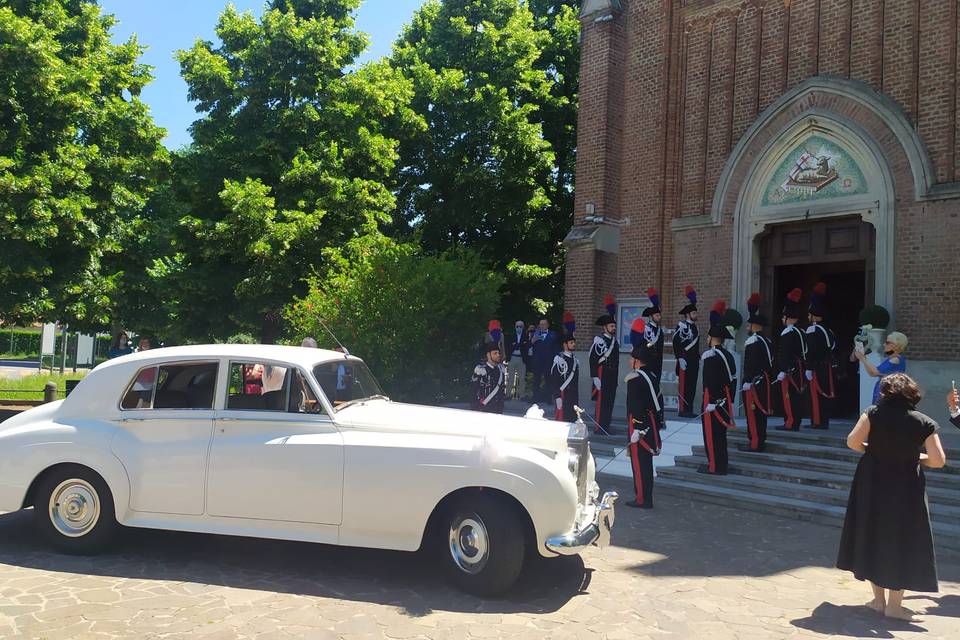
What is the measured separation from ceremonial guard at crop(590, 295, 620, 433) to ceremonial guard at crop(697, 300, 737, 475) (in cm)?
257

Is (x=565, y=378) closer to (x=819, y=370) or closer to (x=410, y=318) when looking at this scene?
(x=819, y=370)

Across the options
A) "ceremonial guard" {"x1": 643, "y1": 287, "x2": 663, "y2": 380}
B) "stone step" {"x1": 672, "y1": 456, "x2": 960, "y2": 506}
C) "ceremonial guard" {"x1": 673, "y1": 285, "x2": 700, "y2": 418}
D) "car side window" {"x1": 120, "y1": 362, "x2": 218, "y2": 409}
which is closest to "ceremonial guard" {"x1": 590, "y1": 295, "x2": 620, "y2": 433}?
"ceremonial guard" {"x1": 643, "y1": 287, "x2": 663, "y2": 380}

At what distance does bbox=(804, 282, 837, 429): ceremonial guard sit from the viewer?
10781 mm

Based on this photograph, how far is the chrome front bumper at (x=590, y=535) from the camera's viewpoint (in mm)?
4969

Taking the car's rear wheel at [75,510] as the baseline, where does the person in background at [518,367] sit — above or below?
above

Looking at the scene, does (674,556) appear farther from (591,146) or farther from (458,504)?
(591,146)

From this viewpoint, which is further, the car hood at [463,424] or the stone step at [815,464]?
the stone step at [815,464]

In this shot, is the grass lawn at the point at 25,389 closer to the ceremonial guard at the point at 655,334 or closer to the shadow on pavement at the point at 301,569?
the shadow on pavement at the point at 301,569

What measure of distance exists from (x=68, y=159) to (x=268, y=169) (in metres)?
4.51

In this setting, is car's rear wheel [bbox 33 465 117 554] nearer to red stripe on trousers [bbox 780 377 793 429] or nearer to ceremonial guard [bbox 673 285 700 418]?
red stripe on trousers [bbox 780 377 793 429]

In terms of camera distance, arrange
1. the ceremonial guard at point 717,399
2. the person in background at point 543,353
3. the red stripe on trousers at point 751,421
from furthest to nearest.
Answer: the person in background at point 543,353 → the red stripe on trousers at point 751,421 → the ceremonial guard at point 717,399

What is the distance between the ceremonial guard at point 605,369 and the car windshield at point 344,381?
6015 millimetres

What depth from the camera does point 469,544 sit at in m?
5.20

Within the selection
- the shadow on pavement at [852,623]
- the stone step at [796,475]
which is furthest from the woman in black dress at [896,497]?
the stone step at [796,475]
